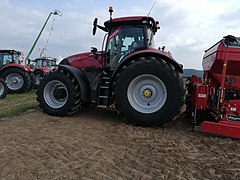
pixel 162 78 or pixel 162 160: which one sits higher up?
pixel 162 78

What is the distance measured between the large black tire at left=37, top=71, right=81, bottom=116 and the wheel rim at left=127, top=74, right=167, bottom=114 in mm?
1278

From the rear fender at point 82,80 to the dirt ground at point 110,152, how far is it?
2.53 feet

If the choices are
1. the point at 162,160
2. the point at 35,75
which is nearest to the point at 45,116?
the point at 162,160

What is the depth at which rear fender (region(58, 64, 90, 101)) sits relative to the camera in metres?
5.26

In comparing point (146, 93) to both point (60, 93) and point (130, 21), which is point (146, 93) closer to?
point (130, 21)

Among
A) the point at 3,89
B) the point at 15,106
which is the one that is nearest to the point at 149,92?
the point at 15,106

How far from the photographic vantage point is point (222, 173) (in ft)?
9.34

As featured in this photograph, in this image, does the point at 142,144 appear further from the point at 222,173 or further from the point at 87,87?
the point at 87,87

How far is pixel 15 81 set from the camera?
38.6 ft

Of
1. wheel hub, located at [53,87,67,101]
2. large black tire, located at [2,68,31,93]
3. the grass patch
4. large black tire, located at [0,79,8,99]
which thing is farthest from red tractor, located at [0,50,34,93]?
wheel hub, located at [53,87,67,101]

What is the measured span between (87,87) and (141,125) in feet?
5.29

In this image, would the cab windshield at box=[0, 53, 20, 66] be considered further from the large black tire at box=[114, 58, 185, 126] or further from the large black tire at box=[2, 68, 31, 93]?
the large black tire at box=[114, 58, 185, 126]

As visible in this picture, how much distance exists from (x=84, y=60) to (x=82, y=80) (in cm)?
66

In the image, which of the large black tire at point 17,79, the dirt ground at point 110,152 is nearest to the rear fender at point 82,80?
the dirt ground at point 110,152
